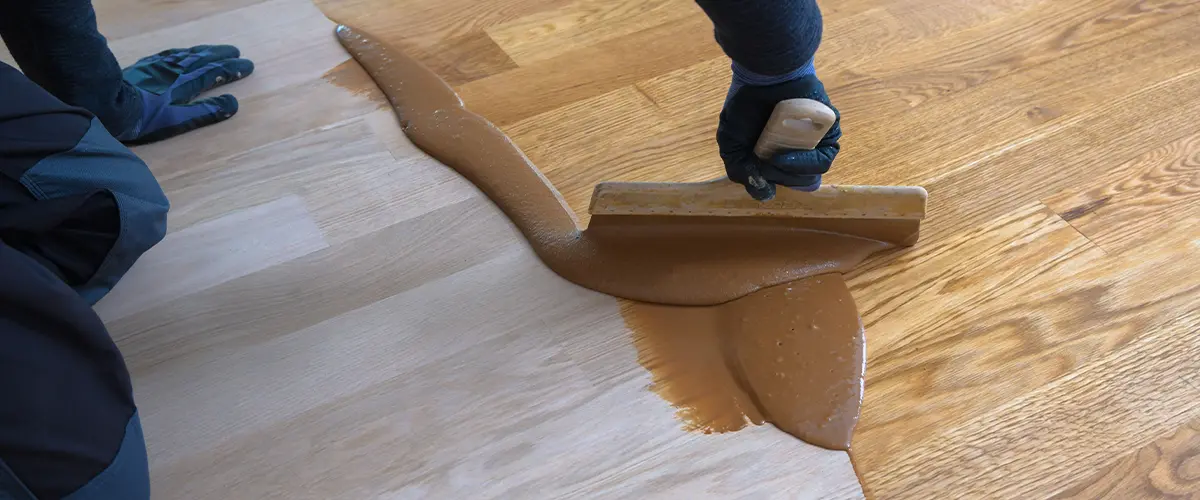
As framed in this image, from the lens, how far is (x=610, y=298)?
44.4 inches

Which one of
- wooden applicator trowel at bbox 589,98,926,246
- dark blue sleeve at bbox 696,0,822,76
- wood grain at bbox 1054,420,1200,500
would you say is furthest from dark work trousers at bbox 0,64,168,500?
wood grain at bbox 1054,420,1200,500

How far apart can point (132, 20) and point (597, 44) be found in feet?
2.98

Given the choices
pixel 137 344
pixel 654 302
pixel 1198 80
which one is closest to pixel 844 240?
pixel 654 302

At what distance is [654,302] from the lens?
1.11m

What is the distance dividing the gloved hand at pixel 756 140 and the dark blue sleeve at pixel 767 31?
0.12ft

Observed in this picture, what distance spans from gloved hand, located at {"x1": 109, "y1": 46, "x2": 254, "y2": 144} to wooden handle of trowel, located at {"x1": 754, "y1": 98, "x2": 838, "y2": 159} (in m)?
0.94

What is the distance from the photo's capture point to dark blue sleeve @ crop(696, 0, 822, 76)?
838mm

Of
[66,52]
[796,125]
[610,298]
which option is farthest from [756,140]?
[66,52]

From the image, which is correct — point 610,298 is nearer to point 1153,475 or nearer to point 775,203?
point 775,203

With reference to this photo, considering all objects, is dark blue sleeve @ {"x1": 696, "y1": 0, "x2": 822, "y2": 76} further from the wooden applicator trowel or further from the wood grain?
the wood grain

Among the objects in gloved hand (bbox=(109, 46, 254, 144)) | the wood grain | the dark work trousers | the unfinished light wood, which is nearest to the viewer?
the dark work trousers

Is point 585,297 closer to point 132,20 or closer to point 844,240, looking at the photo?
point 844,240

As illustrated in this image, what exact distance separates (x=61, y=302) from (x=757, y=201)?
0.78 meters

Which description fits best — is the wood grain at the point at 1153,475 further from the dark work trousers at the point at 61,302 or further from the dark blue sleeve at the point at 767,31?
the dark work trousers at the point at 61,302
